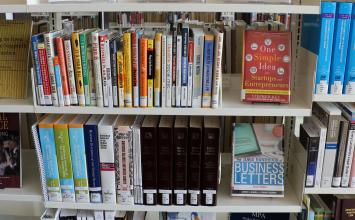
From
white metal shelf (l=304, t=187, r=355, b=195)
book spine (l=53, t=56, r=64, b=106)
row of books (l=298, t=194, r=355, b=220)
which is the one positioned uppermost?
book spine (l=53, t=56, r=64, b=106)

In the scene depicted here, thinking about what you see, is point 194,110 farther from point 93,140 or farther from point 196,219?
point 196,219

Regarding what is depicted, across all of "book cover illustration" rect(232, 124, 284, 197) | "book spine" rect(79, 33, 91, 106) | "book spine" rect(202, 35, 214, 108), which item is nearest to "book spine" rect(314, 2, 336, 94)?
"book cover illustration" rect(232, 124, 284, 197)

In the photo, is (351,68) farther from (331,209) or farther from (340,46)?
(331,209)

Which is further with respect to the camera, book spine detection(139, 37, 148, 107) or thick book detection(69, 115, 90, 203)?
thick book detection(69, 115, 90, 203)

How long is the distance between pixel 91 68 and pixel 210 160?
528mm

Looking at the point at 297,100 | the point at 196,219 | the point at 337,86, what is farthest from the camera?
the point at 196,219

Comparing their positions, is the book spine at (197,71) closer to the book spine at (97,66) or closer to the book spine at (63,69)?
the book spine at (97,66)

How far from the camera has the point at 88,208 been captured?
1428 millimetres

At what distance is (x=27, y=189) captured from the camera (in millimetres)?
1486

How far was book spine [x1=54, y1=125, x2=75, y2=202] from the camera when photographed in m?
1.35

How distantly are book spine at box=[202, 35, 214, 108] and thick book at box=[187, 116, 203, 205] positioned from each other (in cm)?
10

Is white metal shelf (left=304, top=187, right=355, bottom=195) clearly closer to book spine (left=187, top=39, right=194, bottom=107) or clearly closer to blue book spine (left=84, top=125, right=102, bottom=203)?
book spine (left=187, top=39, right=194, bottom=107)

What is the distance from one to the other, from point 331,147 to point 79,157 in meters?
Result: 0.91

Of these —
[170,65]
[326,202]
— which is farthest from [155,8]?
[326,202]
